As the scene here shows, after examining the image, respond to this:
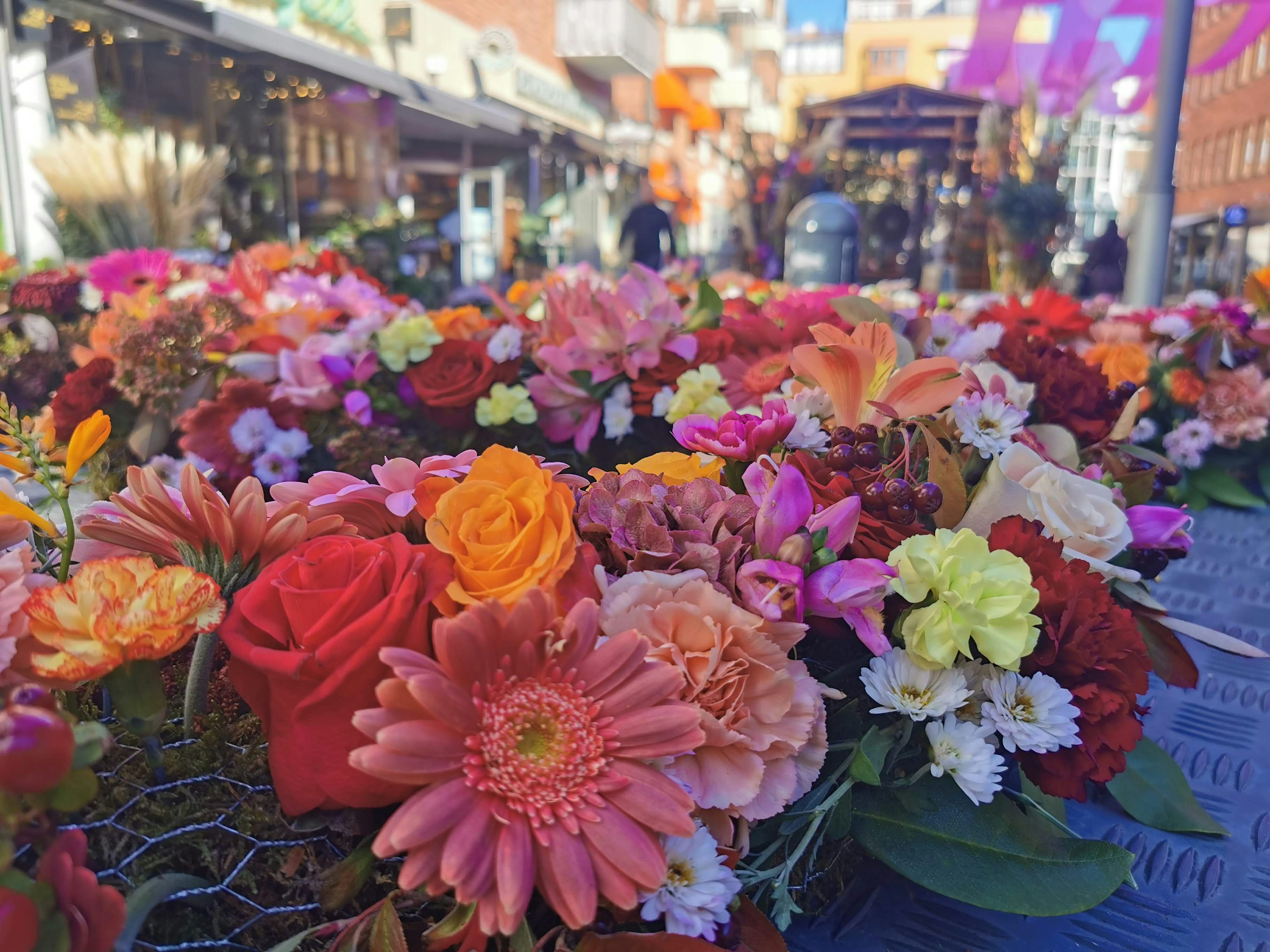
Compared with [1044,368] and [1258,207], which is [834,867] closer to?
[1044,368]

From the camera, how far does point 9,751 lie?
1.65ft

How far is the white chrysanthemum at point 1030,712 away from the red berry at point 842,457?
0.85 feet

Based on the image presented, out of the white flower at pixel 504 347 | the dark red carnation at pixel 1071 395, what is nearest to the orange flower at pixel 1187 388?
the dark red carnation at pixel 1071 395

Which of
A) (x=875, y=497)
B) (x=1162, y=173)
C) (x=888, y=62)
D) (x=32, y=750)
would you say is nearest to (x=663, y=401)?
(x=875, y=497)

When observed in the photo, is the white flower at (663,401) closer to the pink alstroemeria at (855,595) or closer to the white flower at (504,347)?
the white flower at (504,347)

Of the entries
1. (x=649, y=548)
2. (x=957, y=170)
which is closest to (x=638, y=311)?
(x=649, y=548)

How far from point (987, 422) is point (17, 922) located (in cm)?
107

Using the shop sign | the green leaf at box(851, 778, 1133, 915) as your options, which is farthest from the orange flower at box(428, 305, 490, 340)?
the shop sign

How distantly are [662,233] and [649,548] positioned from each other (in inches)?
253

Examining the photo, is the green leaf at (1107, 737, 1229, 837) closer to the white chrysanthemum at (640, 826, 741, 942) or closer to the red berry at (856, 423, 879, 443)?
the red berry at (856, 423, 879, 443)

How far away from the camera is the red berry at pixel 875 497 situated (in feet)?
3.11

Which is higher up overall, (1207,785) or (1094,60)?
(1094,60)

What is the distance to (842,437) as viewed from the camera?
3.30ft

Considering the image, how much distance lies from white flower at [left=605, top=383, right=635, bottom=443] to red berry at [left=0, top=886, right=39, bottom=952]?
138cm
